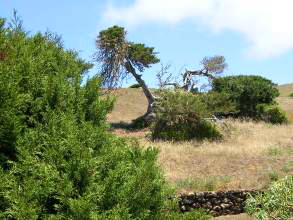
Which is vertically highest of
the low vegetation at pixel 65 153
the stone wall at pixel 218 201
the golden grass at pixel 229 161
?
the low vegetation at pixel 65 153

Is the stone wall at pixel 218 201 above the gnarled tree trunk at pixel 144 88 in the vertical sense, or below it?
below

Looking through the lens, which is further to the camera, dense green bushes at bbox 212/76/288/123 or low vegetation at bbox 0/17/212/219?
dense green bushes at bbox 212/76/288/123

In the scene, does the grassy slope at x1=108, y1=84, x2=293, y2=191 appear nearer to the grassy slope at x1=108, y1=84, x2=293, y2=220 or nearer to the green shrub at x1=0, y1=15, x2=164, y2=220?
the grassy slope at x1=108, y1=84, x2=293, y2=220

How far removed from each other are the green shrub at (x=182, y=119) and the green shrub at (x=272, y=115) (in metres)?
10.1

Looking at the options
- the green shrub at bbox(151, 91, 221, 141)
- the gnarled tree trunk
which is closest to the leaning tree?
the gnarled tree trunk

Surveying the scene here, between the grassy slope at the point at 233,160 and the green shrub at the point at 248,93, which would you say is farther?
the green shrub at the point at 248,93

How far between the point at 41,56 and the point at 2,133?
1518 mm

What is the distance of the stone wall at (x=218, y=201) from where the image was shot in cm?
2010

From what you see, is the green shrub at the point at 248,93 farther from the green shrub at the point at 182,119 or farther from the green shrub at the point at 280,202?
the green shrub at the point at 280,202

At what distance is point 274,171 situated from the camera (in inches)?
874

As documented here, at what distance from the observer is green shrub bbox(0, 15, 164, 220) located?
631 centimetres

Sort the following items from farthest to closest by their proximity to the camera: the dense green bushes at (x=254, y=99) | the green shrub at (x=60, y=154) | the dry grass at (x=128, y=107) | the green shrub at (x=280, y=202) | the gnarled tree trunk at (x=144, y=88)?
the dry grass at (x=128, y=107) → the gnarled tree trunk at (x=144, y=88) → the dense green bushes at (x=254, y=99) → the green shrub at (x=280, y=202) → the green shrub at (x=60, y=154)

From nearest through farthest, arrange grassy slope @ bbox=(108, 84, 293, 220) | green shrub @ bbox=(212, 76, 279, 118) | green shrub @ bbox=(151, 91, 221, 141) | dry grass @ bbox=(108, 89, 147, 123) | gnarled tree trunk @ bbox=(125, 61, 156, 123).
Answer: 1. grassy slope @ bbox=(108, 84, 293, 220)
2. green shrub @ bbox=(151, 91, 221, 141)
3. green shrub @ bbox=(212, 76, 279, 118)
4. gnarled tree trunk @ bbox=(125, 61, 156, 123)
5. dry grass @ bbox=(108, 89, 147, 123)

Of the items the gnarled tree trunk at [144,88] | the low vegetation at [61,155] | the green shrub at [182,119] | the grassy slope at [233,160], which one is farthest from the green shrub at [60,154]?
the gnarled tree trunk at [144,88]
